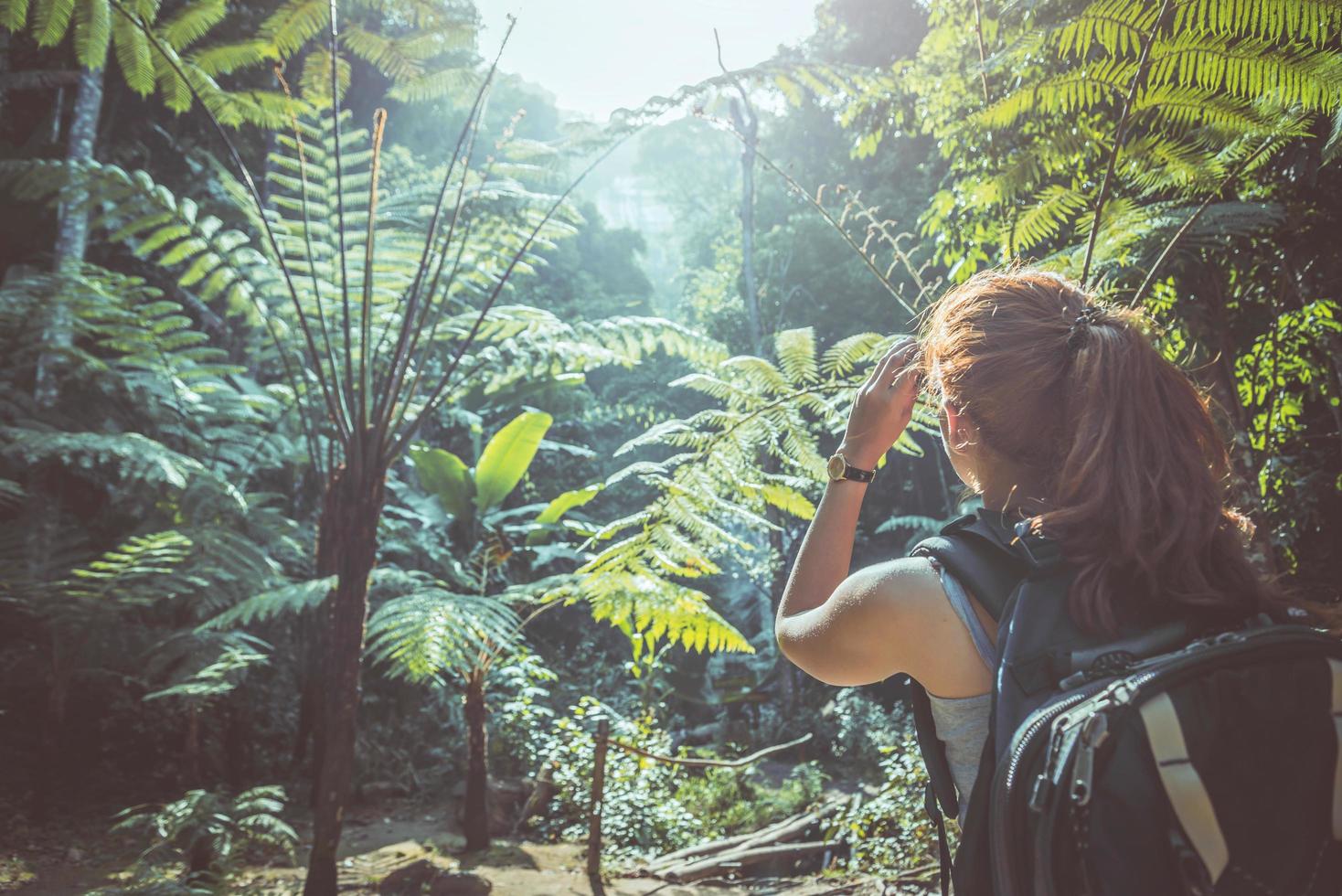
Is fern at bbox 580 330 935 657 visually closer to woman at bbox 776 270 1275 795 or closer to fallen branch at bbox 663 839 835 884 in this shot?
woman at bbox 776 270 1275 795

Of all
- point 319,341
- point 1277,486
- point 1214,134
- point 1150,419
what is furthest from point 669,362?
point 1150,419

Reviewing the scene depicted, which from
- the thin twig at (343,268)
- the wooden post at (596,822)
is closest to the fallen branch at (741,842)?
the wooden post at (596,822)

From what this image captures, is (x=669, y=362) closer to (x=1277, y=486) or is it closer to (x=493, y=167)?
(x=493, y=167)

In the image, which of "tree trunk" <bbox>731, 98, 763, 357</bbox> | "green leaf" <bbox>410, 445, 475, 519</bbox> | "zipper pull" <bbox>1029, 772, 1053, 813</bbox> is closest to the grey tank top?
"zipper pull" <bbox>1029, 772, 1053, 813</bbox>

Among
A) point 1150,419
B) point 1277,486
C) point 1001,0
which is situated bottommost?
point 1150,419

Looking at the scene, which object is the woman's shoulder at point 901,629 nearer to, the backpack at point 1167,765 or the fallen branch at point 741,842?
the backpack at point 1167,765

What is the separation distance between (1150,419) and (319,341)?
4464mm

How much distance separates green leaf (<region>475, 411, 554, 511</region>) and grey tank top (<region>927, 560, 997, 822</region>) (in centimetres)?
585

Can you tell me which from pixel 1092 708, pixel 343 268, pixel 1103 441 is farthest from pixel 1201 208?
pixel 343 268

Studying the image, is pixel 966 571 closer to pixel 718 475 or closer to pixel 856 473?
pixel 856 473

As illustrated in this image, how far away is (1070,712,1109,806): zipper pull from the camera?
63 centimetres

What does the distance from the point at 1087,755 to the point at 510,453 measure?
6346mm

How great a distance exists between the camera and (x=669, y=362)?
11.2 meters

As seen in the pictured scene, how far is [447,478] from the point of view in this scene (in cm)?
690
